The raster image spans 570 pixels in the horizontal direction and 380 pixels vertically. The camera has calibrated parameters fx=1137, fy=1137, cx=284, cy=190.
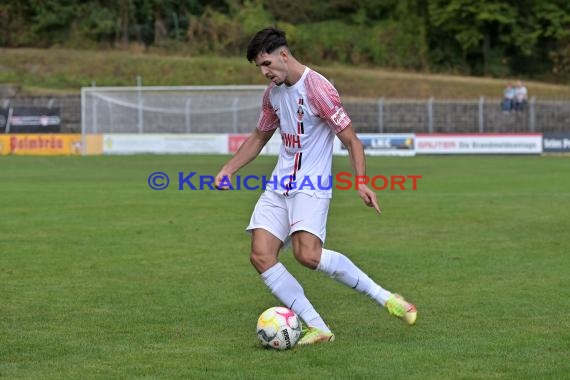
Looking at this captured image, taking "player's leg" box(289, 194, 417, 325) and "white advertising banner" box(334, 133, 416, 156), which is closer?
"player's leg" box(289, 194, 417, 325)

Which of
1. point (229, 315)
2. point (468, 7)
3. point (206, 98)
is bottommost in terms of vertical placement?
point (229, 315)

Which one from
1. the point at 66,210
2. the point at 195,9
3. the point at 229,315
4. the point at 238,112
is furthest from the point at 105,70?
A: the point at 229,315

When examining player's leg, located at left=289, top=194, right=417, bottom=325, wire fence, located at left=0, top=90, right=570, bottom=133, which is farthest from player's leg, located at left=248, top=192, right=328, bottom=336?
wire fence, located at left=0, top=90, right=570, bottom=133

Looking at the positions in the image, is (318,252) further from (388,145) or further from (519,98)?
(519,98)

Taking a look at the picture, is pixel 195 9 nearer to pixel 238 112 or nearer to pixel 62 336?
pixel 238 112

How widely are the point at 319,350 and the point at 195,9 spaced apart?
206 feet

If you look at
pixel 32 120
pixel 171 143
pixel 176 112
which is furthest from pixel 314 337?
pixel 32 120

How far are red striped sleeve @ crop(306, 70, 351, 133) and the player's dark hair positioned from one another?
32 cm

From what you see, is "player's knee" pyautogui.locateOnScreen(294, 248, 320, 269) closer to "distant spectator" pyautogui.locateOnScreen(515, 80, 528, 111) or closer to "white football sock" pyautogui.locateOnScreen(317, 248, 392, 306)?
"white football sock" pyautogui.locateOnScreen(317, 248, 392, 306)

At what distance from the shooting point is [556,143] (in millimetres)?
40344

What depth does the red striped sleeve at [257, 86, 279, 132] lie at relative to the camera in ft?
25.9

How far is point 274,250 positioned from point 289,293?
1.03 feet

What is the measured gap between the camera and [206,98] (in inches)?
1677

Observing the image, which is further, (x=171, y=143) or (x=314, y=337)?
(x=171, y=143)
